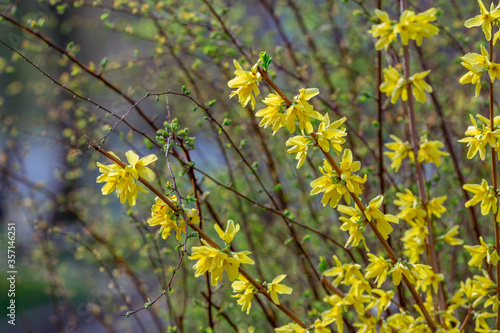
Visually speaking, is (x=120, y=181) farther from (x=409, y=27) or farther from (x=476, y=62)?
(x=476, y=62)

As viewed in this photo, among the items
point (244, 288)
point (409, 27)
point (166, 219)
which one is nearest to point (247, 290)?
point (244, 288)

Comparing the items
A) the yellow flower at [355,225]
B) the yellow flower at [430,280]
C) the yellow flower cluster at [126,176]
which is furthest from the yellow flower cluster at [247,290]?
the yellow flower at [430,280]

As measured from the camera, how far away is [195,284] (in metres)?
3.40

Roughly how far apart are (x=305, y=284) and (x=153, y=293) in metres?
1.12

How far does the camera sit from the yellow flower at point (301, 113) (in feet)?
3.52

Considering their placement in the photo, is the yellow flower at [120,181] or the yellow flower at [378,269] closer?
the yellow flower at [120,181]

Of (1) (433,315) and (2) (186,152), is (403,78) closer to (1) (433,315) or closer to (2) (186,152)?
(2) (186,152)

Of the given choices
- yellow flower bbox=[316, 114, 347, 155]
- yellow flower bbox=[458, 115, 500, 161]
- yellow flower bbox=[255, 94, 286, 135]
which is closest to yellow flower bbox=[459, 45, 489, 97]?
yellow flower bbox=[458, 115, 500, 161]

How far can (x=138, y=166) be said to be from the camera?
3.77ft

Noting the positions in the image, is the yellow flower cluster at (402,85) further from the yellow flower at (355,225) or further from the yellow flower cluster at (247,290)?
the yellow flower cluster at (247,290)

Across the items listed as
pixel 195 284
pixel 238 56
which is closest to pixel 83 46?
pixel 195 284

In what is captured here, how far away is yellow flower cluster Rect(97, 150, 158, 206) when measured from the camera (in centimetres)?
110

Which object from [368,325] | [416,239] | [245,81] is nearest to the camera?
[245,81]

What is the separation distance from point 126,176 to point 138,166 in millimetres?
47
